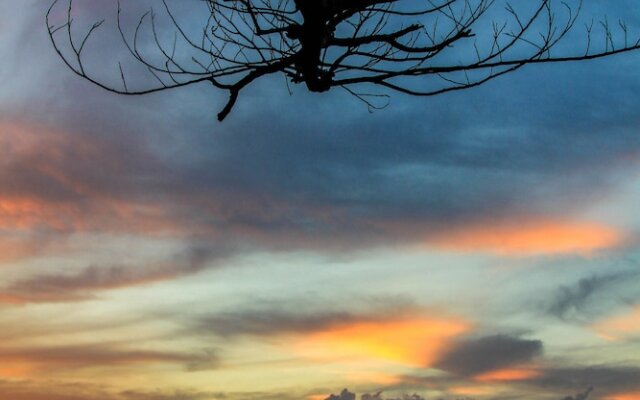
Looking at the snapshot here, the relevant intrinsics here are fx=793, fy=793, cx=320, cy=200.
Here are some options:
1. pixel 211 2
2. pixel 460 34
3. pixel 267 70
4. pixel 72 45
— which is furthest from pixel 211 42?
pixel 460 34

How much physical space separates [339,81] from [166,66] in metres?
1.29

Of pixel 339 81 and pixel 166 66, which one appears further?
pixel 166 66

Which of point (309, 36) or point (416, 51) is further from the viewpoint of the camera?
point (416, 51)

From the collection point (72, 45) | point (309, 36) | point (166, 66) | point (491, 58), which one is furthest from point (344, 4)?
point (72, 45)

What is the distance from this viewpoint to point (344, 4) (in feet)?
14.1

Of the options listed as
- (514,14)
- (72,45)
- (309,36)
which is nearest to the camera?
(309,36)

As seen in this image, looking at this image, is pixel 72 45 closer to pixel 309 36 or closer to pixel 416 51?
pixel 309 36

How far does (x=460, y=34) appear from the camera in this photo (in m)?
4.92

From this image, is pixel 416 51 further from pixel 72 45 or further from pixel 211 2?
pixel 72 45

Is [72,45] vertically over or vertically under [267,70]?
over

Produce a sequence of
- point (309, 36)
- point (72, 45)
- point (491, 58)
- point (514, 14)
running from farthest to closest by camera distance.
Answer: point (514, 14) < point (72, 45) < point (491, 58) < point (309, 36)

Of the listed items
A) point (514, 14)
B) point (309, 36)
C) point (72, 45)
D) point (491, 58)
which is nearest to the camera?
point (309, 36)

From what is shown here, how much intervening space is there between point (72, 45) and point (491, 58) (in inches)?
103

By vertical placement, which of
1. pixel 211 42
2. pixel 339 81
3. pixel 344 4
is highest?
pixel 211 42
